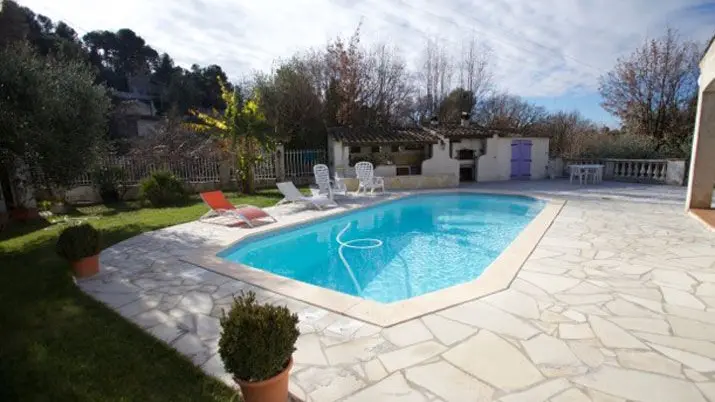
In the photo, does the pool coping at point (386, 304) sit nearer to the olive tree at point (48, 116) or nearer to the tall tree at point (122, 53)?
the olive tree at point (48, 116)

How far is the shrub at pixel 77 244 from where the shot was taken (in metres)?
5.18

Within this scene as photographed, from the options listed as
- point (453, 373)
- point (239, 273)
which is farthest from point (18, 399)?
point (453, 373)

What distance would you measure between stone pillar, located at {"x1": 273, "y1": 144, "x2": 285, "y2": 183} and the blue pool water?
6.98 metres

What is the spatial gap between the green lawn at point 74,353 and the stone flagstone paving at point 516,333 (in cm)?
20

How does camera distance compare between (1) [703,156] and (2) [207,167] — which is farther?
(2) [207,167]

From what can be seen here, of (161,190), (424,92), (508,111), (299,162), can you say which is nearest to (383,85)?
(424,92)

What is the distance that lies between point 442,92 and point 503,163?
35.1 feet

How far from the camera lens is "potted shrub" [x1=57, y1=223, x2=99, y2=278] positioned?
5.19 meters

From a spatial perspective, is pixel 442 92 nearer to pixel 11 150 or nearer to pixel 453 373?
pixel 11 150

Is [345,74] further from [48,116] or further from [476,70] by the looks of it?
[48,116]

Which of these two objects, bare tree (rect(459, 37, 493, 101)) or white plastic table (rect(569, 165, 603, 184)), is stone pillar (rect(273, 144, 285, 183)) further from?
bare tree (rect(459, 37, 493, 101))

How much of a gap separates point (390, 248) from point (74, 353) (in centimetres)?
603

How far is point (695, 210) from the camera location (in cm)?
920

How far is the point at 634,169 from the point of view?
53.9 ft
